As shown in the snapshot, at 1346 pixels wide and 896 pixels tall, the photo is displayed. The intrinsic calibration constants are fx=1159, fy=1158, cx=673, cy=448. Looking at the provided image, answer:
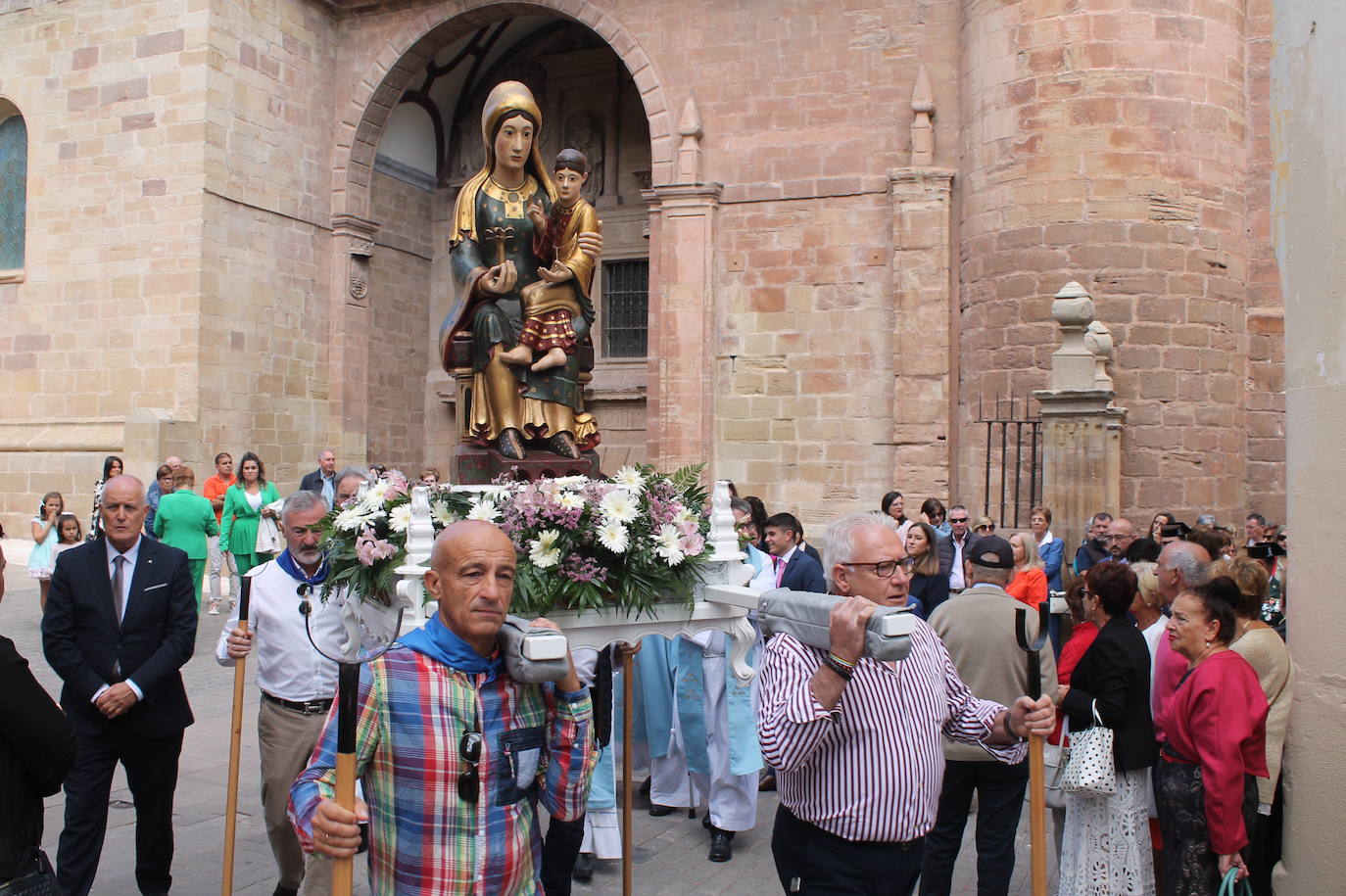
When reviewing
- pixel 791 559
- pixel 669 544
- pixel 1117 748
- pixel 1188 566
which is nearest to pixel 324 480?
pixel 791 559

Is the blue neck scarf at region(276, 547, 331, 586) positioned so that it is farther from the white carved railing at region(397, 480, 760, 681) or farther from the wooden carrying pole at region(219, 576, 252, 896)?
the white carved railing at region(397, 480, 760, 681)

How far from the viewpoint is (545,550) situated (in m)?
4.24

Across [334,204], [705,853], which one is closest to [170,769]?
[705,853]

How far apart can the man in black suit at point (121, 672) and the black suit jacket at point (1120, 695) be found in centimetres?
362

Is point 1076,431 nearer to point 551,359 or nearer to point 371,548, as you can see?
point 551,359

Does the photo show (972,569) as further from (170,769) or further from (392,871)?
(170,769)

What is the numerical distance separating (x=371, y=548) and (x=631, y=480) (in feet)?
3.57

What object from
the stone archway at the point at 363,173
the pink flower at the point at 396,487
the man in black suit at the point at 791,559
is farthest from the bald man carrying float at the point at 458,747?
the stone archway at the point at 363,173

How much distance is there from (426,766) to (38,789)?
1144 millimetres

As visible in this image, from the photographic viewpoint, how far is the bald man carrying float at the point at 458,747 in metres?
2.63

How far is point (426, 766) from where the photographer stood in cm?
263

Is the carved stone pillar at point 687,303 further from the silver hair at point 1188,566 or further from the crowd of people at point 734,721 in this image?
the silver hair at point 1188,566

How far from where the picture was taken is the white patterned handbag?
14.0ft

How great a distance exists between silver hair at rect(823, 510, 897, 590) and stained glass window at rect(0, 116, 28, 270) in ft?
60.7
